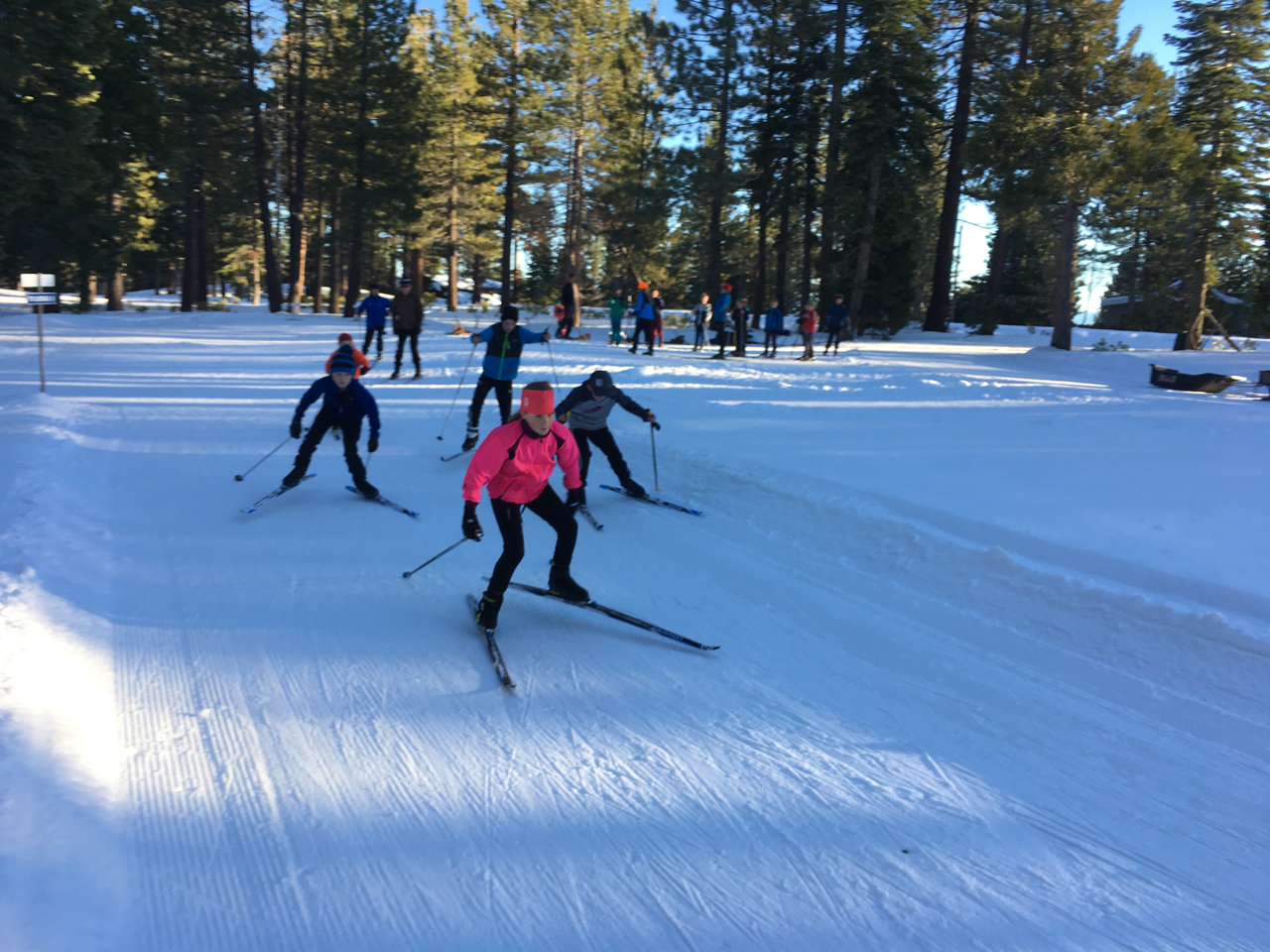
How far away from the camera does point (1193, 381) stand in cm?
1580

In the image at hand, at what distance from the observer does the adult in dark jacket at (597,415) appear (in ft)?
25.2

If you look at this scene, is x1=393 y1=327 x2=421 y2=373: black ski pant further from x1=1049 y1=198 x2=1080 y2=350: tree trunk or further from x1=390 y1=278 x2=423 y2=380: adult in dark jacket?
x1=1049 y1=198 x2=1080 y2=350: tree trunk

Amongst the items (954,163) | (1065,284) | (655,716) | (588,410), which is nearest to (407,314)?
(588,410)

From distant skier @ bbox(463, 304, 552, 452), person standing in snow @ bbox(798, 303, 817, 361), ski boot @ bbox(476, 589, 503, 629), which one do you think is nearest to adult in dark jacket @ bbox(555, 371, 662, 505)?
distant skier @ bbox(463, 304, 552, 452)

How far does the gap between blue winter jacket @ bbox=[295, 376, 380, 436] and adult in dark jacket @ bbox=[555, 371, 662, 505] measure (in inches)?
78.6

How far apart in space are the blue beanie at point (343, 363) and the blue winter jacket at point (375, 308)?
313 inches

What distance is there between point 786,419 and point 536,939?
33.4ft

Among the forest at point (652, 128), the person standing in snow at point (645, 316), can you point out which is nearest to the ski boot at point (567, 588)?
the person standing in snow at point (645, 316)

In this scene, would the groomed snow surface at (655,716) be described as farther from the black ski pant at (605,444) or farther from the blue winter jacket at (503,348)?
the blue winter jacket at (503,348)

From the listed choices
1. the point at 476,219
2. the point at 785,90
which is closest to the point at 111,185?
Result: the point at 476,219

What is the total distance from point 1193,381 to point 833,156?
13.8m

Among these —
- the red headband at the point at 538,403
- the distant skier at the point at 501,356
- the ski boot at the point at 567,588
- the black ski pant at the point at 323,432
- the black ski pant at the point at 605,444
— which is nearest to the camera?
the red headband at the point at 538,403

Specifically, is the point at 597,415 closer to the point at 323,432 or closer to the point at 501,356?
the point at 501,356

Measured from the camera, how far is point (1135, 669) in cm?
488
